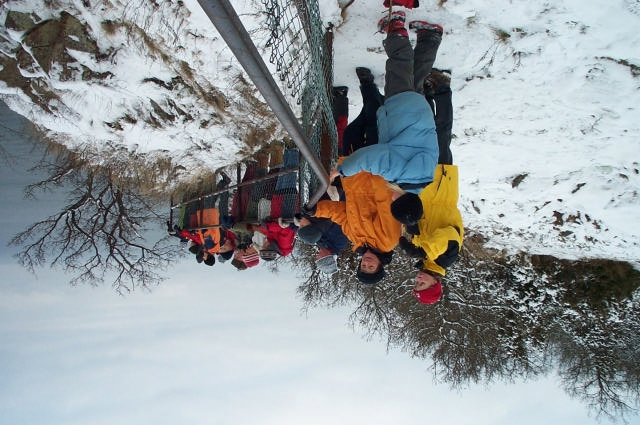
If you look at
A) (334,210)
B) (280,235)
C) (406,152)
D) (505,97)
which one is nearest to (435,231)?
(406,152)

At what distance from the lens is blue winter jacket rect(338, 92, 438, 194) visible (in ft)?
9.66

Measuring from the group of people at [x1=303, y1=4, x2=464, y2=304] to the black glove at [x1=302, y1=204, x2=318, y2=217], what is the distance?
0.04 ft

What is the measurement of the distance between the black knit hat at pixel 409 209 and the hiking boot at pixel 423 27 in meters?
1.93

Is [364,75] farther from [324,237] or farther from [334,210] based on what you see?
[324,237]

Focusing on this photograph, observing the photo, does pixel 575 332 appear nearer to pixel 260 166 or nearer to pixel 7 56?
pixel 260 166

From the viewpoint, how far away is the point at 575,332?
8172 millimetres

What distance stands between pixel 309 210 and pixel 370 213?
0.76 meters

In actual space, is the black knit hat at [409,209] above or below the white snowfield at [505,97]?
below

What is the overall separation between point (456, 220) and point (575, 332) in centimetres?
692

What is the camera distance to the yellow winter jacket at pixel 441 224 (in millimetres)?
3285

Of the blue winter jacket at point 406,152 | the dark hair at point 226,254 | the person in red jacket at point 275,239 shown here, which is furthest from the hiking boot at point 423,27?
the dark hair at point 226,254

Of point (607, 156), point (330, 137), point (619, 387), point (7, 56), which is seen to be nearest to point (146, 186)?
point (7, 56)

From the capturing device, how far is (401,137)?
300cm

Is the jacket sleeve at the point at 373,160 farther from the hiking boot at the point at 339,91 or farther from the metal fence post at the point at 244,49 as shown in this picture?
the hiking boot at the point at 339,91
